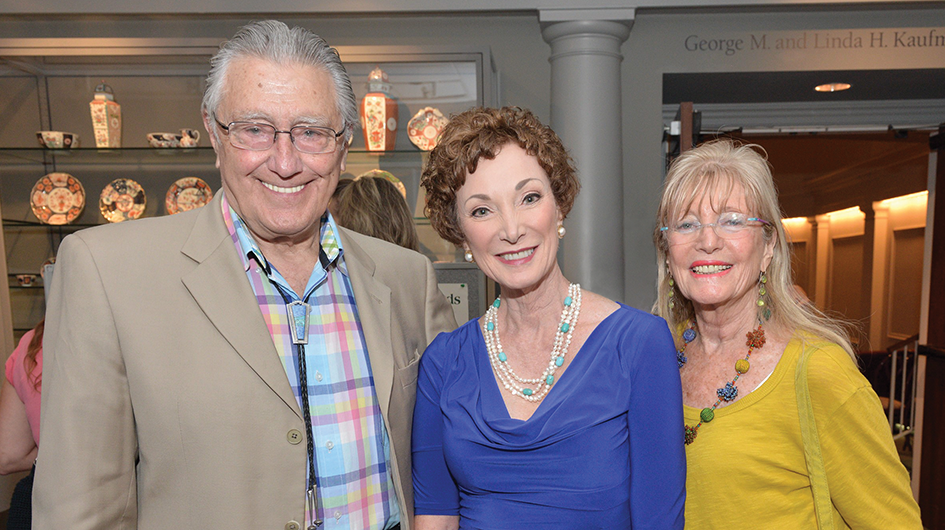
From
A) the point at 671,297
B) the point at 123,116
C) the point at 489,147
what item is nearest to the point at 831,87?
the point at 671,297

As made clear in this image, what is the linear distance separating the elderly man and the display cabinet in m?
1.54

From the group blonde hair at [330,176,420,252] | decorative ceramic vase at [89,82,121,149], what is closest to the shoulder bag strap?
blonde hair at [330,176,420,252]

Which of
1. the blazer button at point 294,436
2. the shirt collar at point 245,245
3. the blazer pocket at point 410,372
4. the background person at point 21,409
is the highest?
the shirt collar at point 245,245

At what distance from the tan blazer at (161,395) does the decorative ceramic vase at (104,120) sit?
205 cm

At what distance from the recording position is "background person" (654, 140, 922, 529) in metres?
1.29

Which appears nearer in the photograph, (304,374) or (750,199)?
(304,374)

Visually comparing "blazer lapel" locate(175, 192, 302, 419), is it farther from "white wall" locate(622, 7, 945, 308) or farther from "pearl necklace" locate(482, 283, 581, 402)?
"white wall" locate(622, 7, 945, 308)

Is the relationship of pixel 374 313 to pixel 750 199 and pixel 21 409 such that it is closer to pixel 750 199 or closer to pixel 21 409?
pixel 750 199

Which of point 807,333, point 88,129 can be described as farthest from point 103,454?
point 88,129

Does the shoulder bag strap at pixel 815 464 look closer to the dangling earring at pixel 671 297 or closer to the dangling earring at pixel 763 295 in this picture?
the dangling earring at pixel 763 295

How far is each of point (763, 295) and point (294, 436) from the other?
4.06 feet

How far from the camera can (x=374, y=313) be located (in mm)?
1392

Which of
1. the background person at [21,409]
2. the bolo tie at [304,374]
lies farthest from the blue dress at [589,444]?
the background person at [21,409]

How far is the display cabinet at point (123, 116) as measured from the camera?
2770mm
